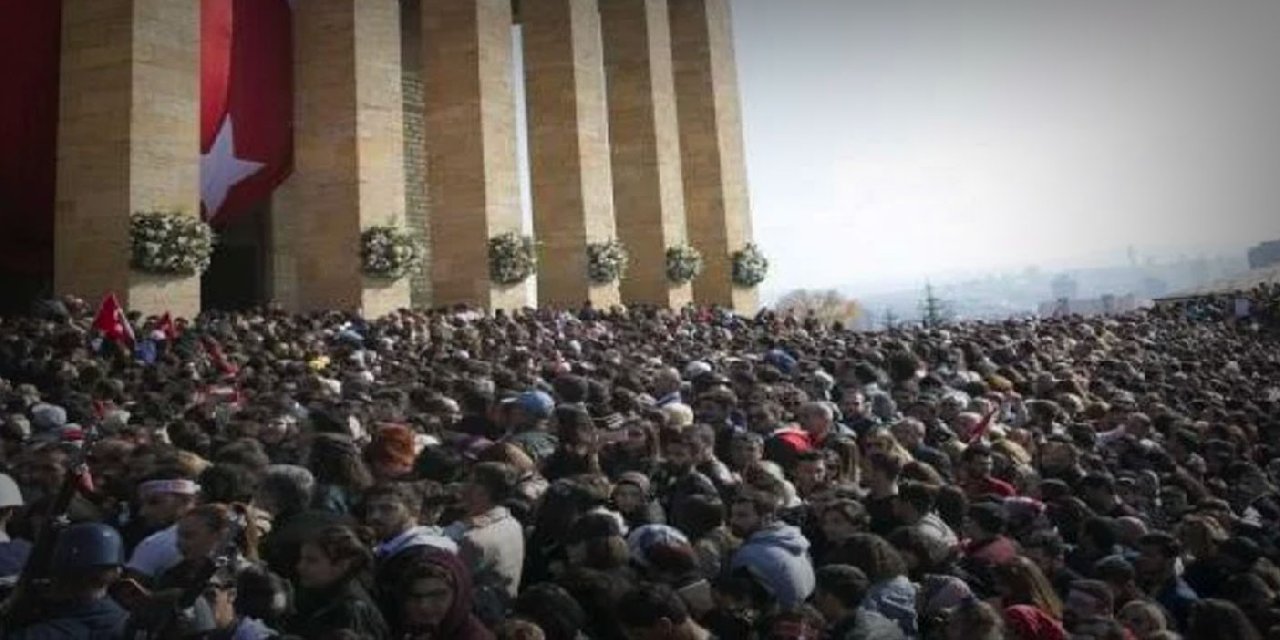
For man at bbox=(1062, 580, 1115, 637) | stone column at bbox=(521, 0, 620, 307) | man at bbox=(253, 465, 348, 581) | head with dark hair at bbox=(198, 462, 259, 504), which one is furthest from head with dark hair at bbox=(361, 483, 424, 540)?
stone column at bbox=(521, 0, 620, 307)

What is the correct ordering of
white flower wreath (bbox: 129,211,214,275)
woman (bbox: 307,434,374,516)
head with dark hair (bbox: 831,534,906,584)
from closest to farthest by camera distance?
head with dark hair (bbox: 831,534,906,584) → woman (bbox: 307,434,374,516) → white flower wreath (bbox: 129,211,214,275)

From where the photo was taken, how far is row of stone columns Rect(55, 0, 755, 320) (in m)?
16.2

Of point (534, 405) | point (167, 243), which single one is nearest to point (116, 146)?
A: point (167, 243)

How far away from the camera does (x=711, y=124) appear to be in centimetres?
3338

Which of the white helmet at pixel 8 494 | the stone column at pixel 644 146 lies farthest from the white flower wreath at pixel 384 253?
the white helmet at pixel 8 494

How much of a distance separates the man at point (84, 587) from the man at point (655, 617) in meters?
1.83

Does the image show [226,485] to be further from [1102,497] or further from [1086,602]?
[1102,497]

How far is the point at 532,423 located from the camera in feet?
23.1

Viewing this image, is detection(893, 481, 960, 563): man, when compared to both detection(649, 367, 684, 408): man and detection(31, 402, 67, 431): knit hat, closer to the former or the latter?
detection(649, 367, 684, 408): man

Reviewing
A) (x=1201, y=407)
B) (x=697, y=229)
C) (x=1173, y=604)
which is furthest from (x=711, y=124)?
(x=1173, y=604)

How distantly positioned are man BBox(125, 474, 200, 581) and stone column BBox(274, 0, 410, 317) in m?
16.3

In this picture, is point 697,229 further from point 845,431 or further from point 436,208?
point 845,431

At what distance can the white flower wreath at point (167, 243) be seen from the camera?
15.7 metres

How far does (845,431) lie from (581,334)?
362 inches
